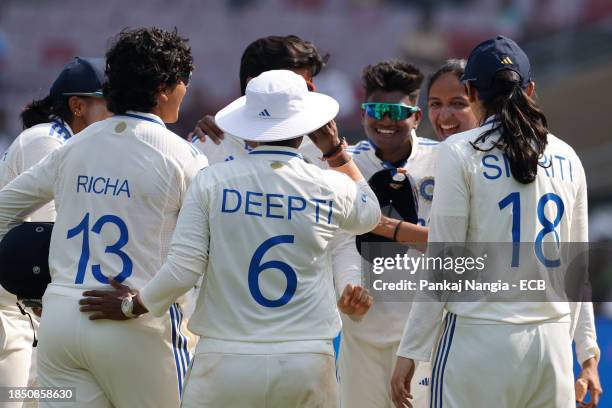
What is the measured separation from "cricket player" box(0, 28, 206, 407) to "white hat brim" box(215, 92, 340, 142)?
0.97 feet

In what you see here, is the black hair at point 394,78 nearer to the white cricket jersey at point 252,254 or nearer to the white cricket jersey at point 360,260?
the white cricket jersey at point 360,260

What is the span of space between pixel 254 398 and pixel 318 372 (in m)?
0.25

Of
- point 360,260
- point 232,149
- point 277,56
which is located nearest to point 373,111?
point 277,56

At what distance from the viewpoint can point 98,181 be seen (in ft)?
13.7

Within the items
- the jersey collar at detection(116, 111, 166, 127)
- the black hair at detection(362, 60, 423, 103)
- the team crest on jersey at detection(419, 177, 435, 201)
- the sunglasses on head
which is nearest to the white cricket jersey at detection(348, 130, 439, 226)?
the team crest on jersey at detection(419, 177, 435, 201)

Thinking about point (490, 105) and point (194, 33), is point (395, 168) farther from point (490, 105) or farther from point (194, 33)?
point (194, 33)

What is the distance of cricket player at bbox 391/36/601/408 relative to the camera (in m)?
3.86

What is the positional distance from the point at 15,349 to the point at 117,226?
148 cm

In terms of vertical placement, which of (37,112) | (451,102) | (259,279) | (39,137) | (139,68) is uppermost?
(451,102)

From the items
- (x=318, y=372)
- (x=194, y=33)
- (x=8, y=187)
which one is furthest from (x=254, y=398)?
(x=194, y=33)

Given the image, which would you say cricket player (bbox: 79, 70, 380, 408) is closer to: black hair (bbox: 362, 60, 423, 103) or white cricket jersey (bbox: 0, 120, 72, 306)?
white cricket jersey (bbox: 0, 120, 72, 306)

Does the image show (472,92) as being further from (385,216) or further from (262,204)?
(385,216)

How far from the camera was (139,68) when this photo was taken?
14.1ft

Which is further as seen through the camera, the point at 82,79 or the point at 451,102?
the point at 451,102
